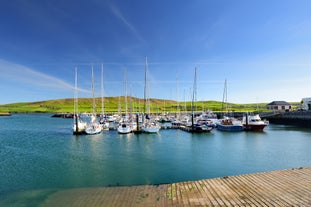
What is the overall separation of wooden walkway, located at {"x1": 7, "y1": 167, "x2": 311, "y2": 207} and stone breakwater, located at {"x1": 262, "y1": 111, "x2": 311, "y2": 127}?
6149 centimetres

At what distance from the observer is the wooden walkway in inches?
410

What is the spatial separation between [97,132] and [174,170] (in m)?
32.4

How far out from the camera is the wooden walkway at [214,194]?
10413mm

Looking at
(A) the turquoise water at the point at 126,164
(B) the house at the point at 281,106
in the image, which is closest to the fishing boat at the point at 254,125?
(A) the turquoise water at the point at 126,164

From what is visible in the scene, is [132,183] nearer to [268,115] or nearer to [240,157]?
[240,157]

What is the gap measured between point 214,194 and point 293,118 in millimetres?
73736

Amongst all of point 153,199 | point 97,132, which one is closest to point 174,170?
point 153,199

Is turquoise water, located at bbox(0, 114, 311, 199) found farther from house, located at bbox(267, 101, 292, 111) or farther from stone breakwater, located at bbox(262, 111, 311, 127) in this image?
house, located at bbox(267, 101, 292, 111)

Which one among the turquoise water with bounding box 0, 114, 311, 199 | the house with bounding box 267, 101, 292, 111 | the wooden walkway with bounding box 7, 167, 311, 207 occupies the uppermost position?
the house with bounding box 267, 101, 292, 111

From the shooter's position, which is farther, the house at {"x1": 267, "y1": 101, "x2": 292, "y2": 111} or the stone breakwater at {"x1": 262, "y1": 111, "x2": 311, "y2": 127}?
the house at {"x1": 267, "y1": 101, "x2": 292, "y2": 111}

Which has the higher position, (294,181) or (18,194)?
(294,181)

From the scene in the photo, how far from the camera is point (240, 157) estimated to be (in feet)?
88.5

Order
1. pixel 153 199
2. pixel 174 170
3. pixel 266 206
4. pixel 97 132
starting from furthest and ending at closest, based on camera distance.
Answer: pixel 97 132, pixel 174 170, pixel 153 199, pixel 266 206

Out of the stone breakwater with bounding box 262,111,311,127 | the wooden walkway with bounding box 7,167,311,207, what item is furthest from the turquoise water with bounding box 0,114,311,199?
the stone breakwater with bounding box 262,111,311,127
